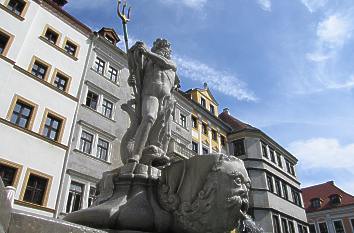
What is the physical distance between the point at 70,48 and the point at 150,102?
58.5 feet

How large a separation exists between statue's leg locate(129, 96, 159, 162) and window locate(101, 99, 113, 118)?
16363 millimetres

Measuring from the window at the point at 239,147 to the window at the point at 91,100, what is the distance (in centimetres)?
1753

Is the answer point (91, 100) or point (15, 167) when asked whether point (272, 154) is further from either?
point (15, 167)

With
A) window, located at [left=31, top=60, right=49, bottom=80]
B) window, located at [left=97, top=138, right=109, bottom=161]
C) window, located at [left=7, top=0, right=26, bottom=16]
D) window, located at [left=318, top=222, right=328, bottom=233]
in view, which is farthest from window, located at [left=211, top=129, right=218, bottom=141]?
window, located at [left=318, top=222, right=328, bottom=233]

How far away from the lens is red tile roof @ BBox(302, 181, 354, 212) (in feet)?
136

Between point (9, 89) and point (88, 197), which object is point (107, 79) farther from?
point (88, 197)

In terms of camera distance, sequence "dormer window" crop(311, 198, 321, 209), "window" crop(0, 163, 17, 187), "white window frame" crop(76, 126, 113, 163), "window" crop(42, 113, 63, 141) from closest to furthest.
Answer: "window" crop(0, 163, 17, 187) → "window" crop(42, 113, 63, 141) → "white window frame" crop(76, 126, 113, 163) → "dormer window" crop(311, 198, 321, 209)

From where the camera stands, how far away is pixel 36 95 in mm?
17172

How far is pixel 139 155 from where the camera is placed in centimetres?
450

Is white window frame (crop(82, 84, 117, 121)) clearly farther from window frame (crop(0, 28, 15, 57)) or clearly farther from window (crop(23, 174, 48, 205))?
window (crop(23, 174, 48, 205))

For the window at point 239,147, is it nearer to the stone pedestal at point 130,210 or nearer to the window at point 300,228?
the window at point 300,228

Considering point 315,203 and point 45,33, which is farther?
point 315,203

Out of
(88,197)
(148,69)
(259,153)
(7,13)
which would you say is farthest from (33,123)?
(259,153)

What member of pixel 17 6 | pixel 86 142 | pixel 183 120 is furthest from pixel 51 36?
pixel 183 120
